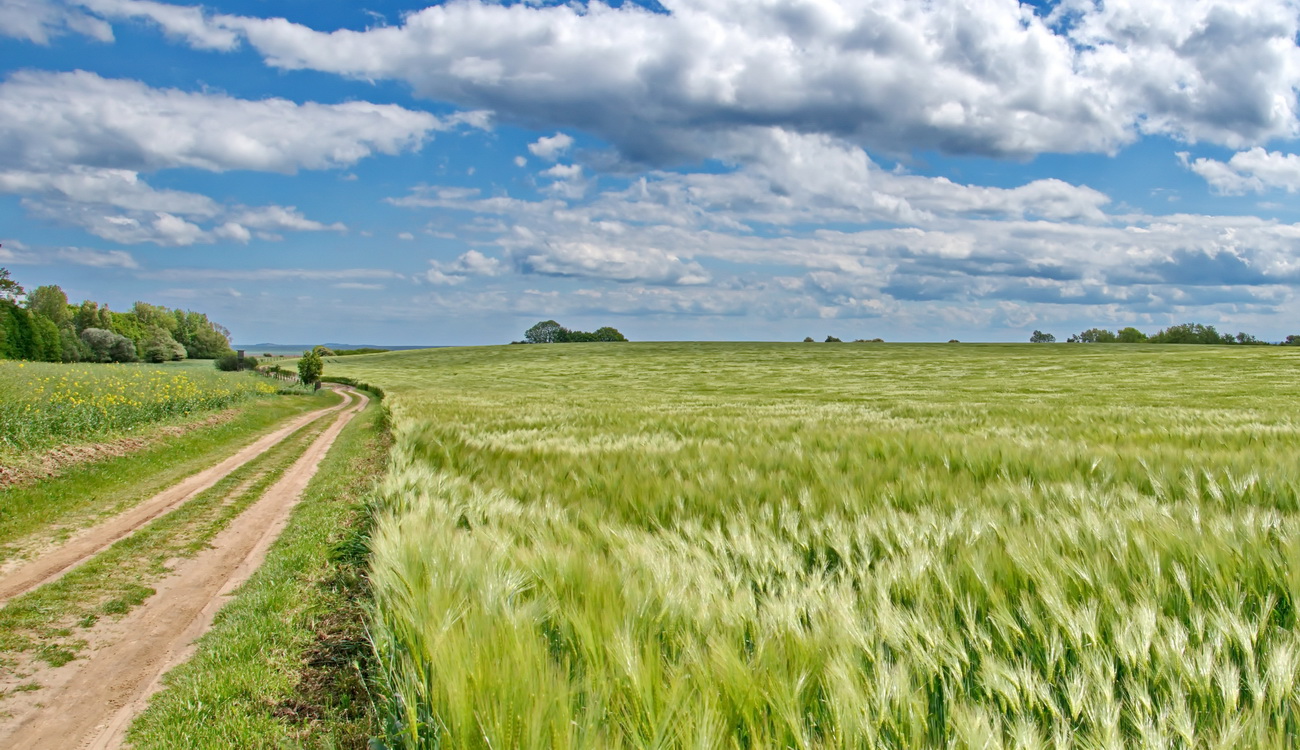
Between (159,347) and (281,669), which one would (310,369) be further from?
(159,347)

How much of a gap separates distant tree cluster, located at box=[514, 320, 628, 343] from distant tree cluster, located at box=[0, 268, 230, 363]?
58394 millimetres

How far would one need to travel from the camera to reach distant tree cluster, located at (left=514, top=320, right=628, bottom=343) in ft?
434

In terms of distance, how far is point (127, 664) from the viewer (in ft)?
15.0

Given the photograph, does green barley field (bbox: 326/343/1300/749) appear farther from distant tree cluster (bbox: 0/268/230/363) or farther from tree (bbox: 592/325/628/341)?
tree (bbox: 592/325/628/341)

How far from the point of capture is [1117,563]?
2680 millimetres

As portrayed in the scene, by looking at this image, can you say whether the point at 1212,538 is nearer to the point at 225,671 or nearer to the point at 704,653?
the point at 704,653

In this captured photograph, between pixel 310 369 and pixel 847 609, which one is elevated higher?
pixel 847 609

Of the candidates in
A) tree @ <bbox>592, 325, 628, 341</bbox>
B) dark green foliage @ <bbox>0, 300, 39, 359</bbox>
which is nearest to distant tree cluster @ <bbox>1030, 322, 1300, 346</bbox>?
tree @ <bbox>592, 325, 628, 341</bbox>

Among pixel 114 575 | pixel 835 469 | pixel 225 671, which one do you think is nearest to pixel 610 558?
pixel 225 671

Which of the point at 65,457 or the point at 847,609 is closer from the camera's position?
the point at 847,609

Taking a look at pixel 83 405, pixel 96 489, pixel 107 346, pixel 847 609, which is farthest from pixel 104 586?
pixel 107 346

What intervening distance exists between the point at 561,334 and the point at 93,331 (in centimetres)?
7544

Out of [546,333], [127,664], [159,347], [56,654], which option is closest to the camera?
[127,664]

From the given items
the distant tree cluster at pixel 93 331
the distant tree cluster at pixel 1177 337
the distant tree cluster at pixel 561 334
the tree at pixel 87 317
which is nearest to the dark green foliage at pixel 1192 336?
the distant tree cluster at pixel 1177 337
